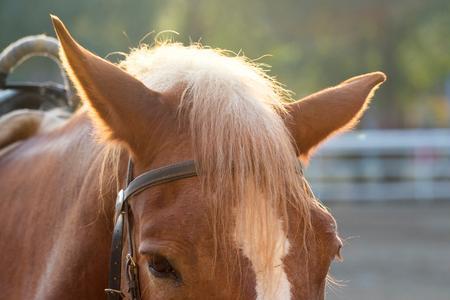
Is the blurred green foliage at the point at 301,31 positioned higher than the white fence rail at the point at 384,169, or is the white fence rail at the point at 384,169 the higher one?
the blurred green foliage at the point at 301,31

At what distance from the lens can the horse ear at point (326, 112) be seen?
2516 millimetres

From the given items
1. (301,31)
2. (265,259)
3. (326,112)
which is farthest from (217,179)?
(301,31)

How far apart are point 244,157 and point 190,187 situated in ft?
0.55

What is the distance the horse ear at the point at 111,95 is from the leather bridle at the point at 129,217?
127 millimetres

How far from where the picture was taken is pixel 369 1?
1049 inches

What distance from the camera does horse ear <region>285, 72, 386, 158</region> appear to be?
2.52 m

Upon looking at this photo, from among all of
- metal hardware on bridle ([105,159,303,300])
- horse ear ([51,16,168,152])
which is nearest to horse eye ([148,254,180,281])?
metal hardware on bridle ([105,159,303,300])

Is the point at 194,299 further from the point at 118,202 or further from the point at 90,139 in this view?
the point at 90,139

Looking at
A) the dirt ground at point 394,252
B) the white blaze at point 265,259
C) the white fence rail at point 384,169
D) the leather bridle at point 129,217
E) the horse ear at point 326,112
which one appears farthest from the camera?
the white fence rail at point 384,169

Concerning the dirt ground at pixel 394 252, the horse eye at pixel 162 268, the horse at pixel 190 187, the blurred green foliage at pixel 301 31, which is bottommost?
the dirt ground at pixel 394 252

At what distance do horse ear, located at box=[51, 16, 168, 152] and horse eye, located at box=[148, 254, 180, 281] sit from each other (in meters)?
0.37

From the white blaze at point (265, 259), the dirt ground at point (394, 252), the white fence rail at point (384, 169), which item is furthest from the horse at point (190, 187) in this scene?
the white fence rail at point (384, 169)

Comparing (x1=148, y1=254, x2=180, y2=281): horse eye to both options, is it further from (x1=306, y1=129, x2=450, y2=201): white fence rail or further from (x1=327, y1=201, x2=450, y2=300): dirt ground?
(x1=306, y1=129, x2=450, y2=201): white fence rail

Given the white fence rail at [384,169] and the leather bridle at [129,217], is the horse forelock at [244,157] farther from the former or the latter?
the white fence rail at [384,169]
